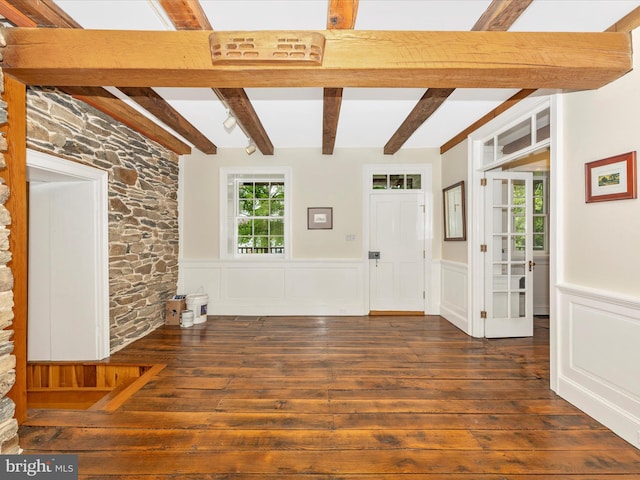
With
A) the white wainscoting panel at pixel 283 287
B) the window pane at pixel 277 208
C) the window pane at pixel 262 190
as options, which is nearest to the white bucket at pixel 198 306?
the white wainscoting panel at pixel 283 287

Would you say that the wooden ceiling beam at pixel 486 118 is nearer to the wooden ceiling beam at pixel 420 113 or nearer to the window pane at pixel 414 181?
the window pane at pixel 414 181

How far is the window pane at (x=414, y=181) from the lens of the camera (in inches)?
192

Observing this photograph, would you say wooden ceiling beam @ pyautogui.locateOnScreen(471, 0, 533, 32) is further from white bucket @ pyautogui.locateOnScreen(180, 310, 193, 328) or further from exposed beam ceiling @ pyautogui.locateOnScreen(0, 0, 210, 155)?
white bucket @ pyautogui.locateOnScreen(180, 310, 193, 328)

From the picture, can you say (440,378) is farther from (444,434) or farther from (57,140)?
(57,140)

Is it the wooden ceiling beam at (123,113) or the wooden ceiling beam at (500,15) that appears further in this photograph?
the wooden ceiling beam at (123,113)

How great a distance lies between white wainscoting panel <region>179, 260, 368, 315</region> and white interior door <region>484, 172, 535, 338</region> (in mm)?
1761

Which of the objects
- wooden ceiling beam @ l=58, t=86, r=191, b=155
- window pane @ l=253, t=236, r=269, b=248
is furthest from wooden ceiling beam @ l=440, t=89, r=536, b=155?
wooden ceiling beam @ l=58, t=86, r=191, b=155

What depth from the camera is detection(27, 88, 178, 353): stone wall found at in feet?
8.74

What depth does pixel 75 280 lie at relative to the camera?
3141 mm

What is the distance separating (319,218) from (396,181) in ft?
4.39

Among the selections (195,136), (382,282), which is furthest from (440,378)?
(195,136)

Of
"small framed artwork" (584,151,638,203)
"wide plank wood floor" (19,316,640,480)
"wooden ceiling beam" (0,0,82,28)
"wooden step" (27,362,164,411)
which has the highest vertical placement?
"wooden ceiling beam" (0,0,82,28)

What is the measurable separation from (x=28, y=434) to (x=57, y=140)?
2.23 meters

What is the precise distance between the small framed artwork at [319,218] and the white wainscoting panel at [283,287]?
1.79ft
